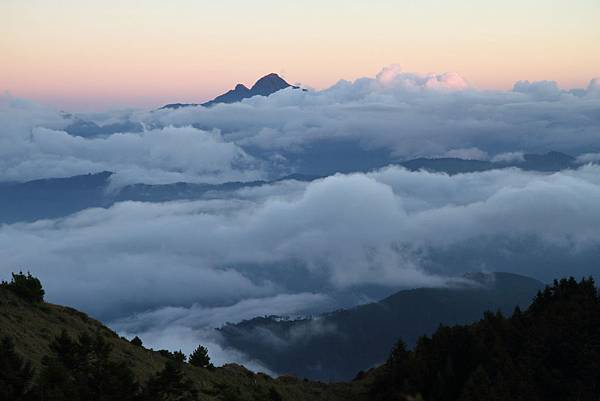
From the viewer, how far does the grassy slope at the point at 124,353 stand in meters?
46.2

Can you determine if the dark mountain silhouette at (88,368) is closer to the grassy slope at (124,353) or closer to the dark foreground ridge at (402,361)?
the grassy slope at (124,353)

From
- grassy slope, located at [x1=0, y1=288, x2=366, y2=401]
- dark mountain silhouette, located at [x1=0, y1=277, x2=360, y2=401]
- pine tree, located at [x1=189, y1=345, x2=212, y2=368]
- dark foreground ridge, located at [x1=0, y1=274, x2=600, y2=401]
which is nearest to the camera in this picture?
dark mountain silhouette, located at [x1=0, y1=277, x2=360, y2=401]

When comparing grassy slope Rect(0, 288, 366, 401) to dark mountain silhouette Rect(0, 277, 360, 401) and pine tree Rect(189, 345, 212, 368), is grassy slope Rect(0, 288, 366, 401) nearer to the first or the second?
dark mountain silhouette Rect(0, 277, 360, 401)

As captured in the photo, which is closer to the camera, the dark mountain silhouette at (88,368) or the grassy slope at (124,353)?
the dark mountain silhouette at (88,368)

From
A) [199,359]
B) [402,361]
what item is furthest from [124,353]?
[402,361]

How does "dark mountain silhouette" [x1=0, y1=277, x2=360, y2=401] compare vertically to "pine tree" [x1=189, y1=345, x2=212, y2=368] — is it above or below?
above

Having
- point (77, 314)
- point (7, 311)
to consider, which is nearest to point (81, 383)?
point (7, 311)

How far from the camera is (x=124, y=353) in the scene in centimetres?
5534

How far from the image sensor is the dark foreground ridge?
3938cm

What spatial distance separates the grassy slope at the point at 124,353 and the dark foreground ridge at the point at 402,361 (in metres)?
0.16

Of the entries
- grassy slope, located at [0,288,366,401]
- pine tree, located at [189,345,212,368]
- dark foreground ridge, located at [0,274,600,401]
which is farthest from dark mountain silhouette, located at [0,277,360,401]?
pine tree, located at [189,345,212,368]

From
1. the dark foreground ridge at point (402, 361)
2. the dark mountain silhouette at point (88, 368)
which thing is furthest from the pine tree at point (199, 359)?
the dark mountain silhouette at point (88, 368)

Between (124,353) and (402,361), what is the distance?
104 feet

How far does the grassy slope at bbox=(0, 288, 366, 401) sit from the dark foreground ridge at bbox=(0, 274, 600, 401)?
160 mm
